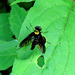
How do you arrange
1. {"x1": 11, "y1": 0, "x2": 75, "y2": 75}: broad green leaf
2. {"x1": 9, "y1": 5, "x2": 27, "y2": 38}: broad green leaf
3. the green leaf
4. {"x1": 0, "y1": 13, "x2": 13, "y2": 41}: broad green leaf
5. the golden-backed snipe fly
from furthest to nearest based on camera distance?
{"x1": 0, "y1": 13, "x2": 13, "y2": 41}: broad green leaf, {"x1": 9, "y1": 5, "x2": 27, "y2": 38}: broad green leaf, the green leaf, the golden-backed snipe fly, {"x1": 11, "y1": 0, "x2": 75, "y2": 75}: broad green leaf

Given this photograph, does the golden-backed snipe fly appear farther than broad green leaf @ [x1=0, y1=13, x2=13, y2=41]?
No

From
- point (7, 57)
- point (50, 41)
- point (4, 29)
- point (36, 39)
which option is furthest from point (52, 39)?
point (4, 29)

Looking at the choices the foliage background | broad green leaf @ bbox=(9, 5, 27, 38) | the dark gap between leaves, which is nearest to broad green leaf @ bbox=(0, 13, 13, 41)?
broad green leaf @ bbox=(9, 5, 27, 38)

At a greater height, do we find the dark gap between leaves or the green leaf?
the dark gap between leaves

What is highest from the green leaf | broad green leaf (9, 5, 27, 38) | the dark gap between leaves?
broad green leaf (9, 5, 27, 38)

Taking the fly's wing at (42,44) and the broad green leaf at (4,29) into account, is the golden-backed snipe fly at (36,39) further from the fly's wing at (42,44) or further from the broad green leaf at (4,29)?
the broad green leaf at (4,29)

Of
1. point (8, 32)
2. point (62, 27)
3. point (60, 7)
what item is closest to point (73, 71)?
point (62, 27)

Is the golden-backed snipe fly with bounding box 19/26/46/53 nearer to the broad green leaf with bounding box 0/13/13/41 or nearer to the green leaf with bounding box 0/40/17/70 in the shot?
the green leaf with bounding box 0/40/17/70

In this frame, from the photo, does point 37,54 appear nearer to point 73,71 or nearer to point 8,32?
point 73,71
